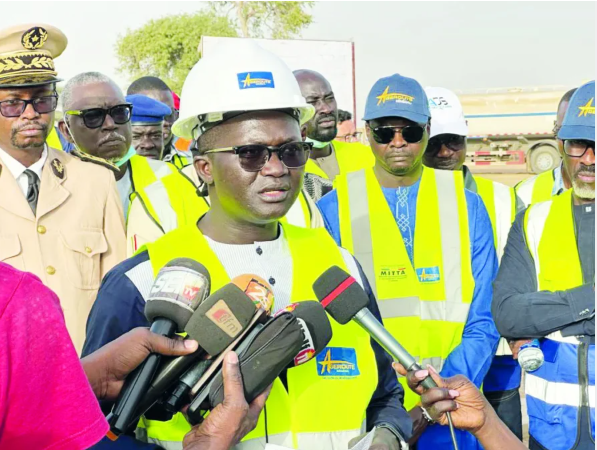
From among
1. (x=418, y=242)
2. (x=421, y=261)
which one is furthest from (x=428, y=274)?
(x=418, y=242)

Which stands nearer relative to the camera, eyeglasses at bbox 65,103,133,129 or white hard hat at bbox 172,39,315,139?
A: white hard hat at bbox 172,39,315,139

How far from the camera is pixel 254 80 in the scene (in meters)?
2.80

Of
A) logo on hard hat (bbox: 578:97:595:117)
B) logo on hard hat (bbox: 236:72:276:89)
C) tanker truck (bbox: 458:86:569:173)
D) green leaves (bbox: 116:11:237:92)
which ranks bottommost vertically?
tanker truck (bbox: 458:86:569:173)

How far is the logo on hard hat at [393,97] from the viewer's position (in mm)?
4672

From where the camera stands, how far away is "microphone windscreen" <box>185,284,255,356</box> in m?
2.10

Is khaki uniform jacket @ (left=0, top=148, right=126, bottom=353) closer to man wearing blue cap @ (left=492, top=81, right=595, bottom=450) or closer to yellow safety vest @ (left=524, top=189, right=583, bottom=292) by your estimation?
man wearing blue cap @ (left=492, top=81, right=595, bottom=450)

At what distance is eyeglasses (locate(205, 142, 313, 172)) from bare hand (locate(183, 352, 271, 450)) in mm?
928

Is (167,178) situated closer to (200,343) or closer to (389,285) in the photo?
(389,285)

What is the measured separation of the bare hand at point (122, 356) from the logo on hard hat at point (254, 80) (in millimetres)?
1045

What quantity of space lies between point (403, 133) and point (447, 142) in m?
1.37

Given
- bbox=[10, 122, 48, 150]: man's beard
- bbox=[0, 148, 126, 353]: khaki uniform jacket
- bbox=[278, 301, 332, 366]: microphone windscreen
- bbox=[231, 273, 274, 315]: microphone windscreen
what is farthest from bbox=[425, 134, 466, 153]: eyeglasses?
bbox=[231, 273, 274, 315]: microphone windscreen

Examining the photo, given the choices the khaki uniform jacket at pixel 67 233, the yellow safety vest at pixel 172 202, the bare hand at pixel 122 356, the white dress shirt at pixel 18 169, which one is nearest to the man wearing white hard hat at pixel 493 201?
the yellow safety vest at pixel 172 202

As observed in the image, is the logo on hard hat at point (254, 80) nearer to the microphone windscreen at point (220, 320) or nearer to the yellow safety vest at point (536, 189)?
the microphone windscreen at point (220, 320)

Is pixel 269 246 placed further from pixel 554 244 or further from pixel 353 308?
pixel 554 244
